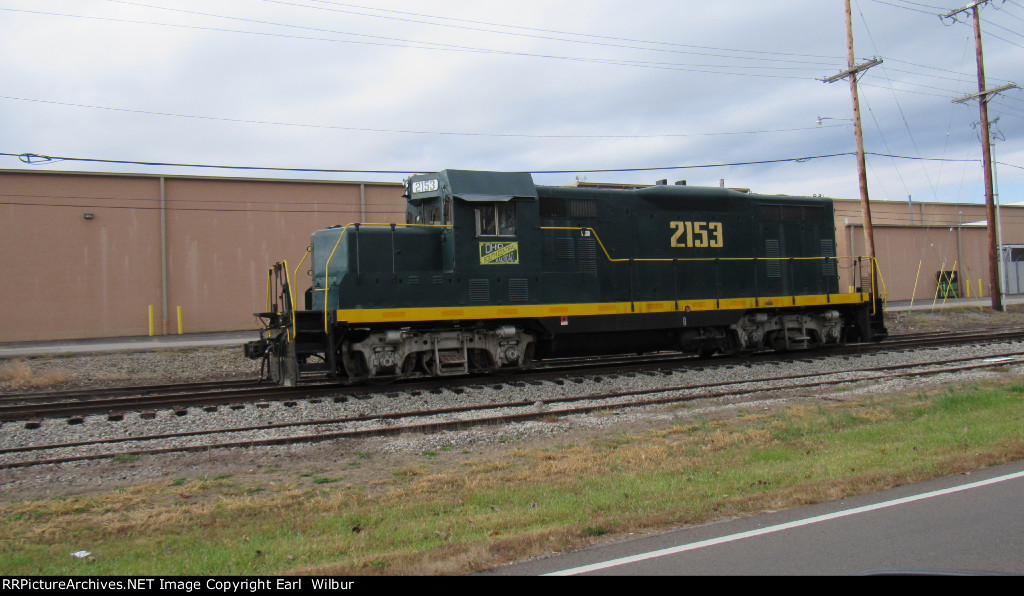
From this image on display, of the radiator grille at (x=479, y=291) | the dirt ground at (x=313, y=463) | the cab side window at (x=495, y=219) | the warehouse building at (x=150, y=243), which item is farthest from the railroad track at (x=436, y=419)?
the warehouse building at (x=150, y=243)

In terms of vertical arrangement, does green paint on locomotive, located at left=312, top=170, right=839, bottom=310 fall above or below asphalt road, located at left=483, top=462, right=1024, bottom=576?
above

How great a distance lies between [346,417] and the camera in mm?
9711

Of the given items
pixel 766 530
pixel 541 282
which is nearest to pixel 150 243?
pixel 541 282

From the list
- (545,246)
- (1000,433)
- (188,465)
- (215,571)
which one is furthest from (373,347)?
(1000,433)

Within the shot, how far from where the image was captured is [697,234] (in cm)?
1482

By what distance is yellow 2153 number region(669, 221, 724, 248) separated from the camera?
1459 centimetres

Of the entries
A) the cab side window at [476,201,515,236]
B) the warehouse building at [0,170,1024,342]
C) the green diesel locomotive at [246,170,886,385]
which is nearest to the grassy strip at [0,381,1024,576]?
the green diesel locomotive at [246,170,886,385]

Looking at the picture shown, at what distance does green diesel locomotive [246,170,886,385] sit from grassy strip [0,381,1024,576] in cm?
449

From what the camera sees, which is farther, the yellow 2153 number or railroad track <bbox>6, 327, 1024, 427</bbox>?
the yellow 2153 number

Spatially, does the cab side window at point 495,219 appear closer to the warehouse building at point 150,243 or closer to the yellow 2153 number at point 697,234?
the yellow 2153 number at point 697,234

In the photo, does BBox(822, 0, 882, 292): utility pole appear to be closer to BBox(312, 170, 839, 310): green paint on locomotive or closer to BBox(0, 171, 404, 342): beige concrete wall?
BBox(312, 170, 839, 310): green paint on locomotive

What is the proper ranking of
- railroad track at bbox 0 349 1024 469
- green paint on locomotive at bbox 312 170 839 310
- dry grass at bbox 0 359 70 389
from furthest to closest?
1. dry grass at bbox 0 359 70 389
2. green paint on locomotive at bbox 312 170 839 310
3. railroad track at bbox 0 349 1024 469

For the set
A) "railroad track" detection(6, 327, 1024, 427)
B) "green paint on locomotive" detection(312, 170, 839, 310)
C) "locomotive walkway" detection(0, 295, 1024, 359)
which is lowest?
"railroad track" detection(6, 327, 1024, 427)

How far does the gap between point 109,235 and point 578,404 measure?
21.7 metres
